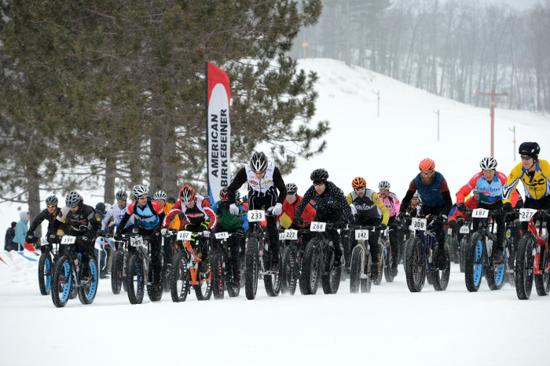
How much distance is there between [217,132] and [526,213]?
8754 mm

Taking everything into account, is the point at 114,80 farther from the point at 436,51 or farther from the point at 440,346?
the point at 436,51

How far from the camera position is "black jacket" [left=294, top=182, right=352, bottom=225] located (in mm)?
14273

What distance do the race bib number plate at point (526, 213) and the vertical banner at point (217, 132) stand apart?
314 inches

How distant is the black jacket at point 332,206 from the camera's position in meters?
14.3

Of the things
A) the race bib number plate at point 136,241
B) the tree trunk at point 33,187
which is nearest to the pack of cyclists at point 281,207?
the race bib number plate at point 136,241

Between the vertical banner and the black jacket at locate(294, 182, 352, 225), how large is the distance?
170 inches

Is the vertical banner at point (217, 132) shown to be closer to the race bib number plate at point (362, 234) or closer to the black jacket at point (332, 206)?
the race bib number plate at point (362, 234)

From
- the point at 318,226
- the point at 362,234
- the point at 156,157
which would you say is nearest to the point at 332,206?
the point at 318,226

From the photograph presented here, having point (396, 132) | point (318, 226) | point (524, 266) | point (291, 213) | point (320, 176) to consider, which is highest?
point (396, 132)

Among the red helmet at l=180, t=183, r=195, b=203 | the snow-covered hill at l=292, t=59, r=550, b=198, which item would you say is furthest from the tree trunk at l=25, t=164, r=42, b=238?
the snow-covered hill at l=292, t=59, r=550, b=198

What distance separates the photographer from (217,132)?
19031 mm

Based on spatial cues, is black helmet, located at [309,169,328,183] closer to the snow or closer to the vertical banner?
the snow

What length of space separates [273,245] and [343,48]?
465 ft

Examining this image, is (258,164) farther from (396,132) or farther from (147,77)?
(396,132)
